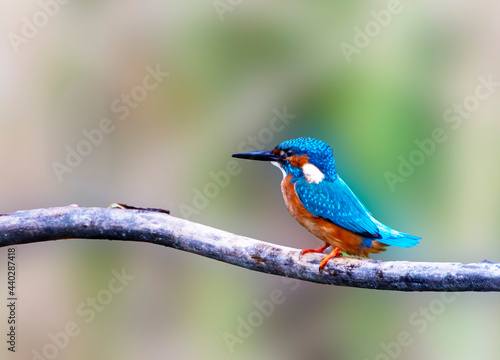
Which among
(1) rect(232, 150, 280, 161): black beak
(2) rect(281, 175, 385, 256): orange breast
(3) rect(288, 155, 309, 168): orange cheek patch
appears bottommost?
(2) rect(281, 175, 385, 256): orange breast

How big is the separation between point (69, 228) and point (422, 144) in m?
1.57

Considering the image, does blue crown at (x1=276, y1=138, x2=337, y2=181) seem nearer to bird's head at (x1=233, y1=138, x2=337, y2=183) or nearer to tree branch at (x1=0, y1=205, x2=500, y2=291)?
bird's head at (x1=233, y1=138, x2=337, y2=183)

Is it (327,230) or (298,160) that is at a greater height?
(298,160)

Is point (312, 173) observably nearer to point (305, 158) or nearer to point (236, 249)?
point (305, 158)

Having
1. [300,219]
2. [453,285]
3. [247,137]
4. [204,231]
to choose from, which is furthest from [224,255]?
[247,137]

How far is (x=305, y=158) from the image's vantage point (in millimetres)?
1473

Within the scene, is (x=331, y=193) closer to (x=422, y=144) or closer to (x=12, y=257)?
(x=422, y=144)

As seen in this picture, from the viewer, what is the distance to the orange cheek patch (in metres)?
1.47

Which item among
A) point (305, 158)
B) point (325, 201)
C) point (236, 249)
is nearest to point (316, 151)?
point (305, 158)

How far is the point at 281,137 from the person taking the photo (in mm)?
2459

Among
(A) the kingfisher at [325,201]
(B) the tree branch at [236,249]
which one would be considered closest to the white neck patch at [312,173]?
(A) the kingfisher at [325,201]

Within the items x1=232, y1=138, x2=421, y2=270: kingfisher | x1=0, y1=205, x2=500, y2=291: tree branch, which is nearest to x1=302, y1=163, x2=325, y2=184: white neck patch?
x1=232, y1=138, x2=421, y2=270: kingfisher

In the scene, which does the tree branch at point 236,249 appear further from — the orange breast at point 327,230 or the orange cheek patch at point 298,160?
the orange cheek patch at point 298,160

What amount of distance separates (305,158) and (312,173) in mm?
48
